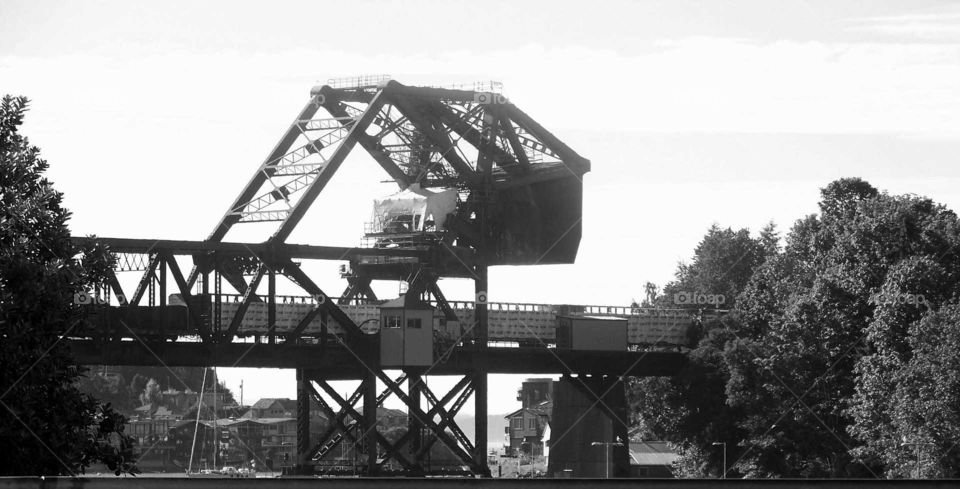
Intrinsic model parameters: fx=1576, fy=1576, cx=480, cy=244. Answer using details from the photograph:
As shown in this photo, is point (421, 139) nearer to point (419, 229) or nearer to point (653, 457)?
point (419, 229)

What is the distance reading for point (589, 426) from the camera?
116 metres

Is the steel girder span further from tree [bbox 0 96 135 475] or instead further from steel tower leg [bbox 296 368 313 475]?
tree [bbox 0 96 135 475]

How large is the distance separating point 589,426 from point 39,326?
77834 millimetres

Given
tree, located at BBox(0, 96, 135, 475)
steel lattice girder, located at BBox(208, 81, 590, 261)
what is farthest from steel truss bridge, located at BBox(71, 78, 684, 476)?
tree, located at BBox(0, 96, 135, 475)

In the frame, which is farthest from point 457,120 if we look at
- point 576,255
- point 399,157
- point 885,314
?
point 885,314

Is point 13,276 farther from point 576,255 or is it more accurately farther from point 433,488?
point 576,255

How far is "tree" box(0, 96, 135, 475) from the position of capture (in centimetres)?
4122

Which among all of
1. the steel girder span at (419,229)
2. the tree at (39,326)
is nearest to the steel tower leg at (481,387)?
the steel girder span at (419,229)

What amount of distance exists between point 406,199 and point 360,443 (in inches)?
669

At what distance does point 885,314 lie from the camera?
303 ft

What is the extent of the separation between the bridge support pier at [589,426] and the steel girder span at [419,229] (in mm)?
8720

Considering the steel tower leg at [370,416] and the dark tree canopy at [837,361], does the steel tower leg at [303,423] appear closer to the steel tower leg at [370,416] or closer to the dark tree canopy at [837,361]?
the steel tower leg at [370,416]

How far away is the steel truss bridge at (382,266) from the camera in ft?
324

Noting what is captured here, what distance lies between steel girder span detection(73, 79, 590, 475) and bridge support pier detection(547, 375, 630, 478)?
28.6ft
